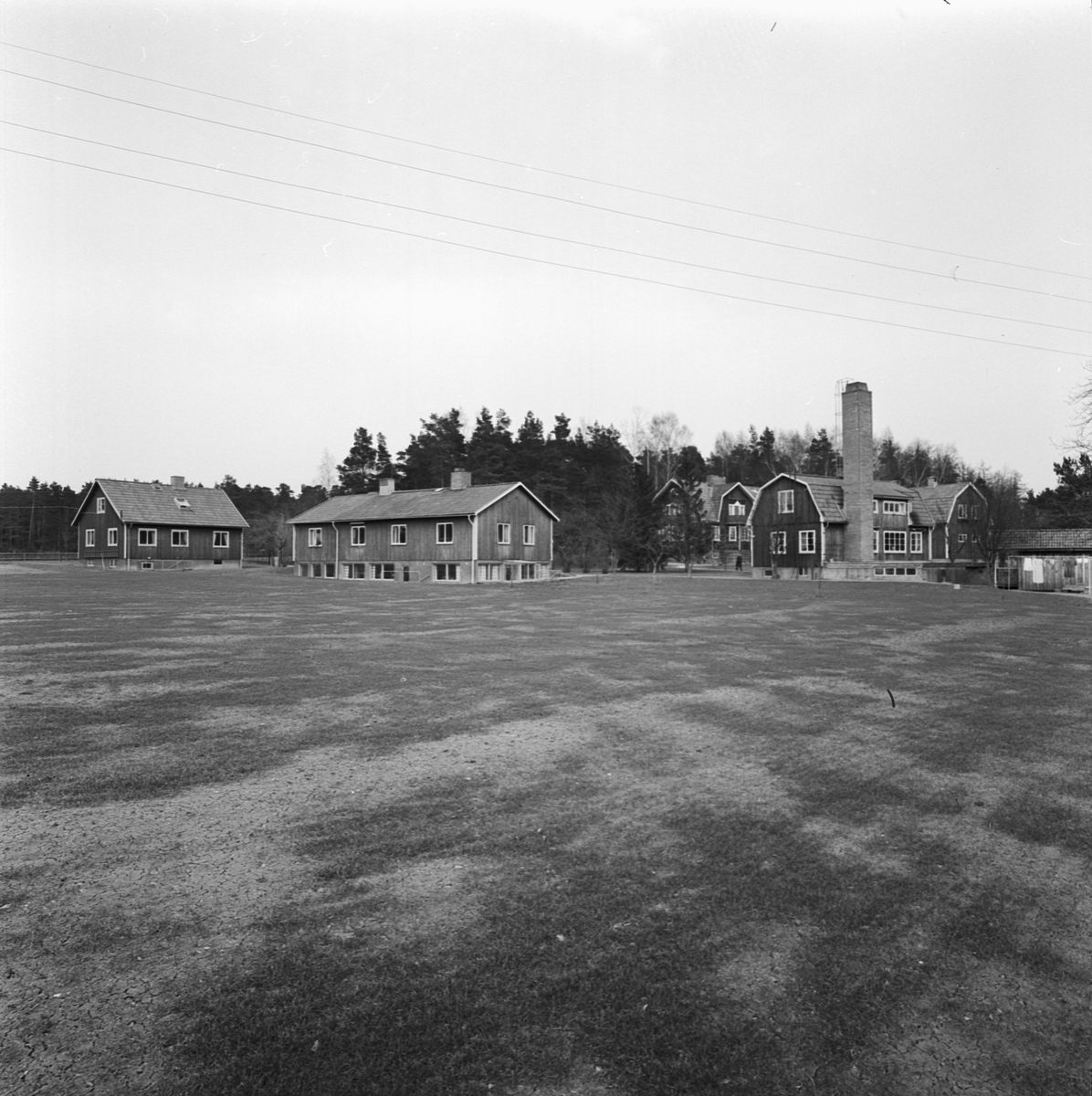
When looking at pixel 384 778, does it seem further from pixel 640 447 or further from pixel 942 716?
pixel 640 447

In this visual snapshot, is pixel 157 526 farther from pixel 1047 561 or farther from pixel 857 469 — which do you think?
pixel 1047 561

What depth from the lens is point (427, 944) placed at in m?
3.87

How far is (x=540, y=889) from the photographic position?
447 cm

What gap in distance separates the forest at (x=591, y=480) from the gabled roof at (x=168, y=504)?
9622 mm

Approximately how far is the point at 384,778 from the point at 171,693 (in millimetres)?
4614

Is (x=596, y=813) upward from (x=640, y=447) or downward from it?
downward

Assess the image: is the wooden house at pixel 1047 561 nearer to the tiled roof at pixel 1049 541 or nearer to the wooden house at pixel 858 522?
the tiled roof at pixel 1049 541

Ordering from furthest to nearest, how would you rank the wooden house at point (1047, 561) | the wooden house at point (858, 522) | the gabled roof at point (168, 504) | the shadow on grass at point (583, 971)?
the gabled roof at point (168, 504) → the wooden house at point (858, 522) → the wooden house at point (1047, 561) → the shadow on grass at point (583, 971)

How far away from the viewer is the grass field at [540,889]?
3.12m

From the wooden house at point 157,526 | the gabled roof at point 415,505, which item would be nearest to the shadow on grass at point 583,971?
the gabled roof at point 415,505

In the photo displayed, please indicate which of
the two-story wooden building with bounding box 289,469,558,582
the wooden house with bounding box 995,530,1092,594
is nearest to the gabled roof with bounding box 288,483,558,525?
the two-story wooden building with bounding box 289,469,558,582

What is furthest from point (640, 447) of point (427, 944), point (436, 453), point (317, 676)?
point (427, 944)

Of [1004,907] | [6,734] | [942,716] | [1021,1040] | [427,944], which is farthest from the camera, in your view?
[942,716]

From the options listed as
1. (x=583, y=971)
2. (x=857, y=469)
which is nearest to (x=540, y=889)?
(x=583, y=971)
